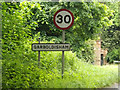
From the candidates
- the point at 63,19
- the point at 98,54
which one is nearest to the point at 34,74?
the point at 63,19

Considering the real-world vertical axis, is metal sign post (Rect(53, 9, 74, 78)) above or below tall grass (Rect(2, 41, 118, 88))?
above

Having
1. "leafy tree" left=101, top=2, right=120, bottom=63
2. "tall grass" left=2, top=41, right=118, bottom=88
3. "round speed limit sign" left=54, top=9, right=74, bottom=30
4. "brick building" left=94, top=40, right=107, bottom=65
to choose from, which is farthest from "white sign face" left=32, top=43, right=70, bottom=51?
"leafy tree" left=101, top=2, right=120, bottom=63

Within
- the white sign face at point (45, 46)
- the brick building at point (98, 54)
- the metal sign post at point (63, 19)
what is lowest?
the brick building at point (98, 54)

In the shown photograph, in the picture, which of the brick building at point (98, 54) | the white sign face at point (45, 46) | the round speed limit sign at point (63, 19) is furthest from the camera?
the brick building at point (98, 54)

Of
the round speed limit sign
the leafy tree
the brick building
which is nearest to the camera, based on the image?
the round speed limit sign

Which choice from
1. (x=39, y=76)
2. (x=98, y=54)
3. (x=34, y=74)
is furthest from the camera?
(x=98, y=54)

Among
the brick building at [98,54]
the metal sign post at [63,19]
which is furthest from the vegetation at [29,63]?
the brick building at [98,54]

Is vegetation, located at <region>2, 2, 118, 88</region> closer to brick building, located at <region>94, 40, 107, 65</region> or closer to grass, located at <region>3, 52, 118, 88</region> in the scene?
grass, located at <region>3, 52, 118, 88</region>

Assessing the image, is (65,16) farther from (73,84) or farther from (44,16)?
(44,16)

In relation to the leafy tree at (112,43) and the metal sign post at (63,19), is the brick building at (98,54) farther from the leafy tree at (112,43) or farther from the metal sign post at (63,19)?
the metal sign post at (63,19)

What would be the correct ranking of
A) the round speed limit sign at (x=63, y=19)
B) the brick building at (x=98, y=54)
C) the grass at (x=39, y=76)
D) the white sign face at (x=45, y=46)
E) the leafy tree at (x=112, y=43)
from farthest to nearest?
the leafy tree at (x=112, y=43) < the brick building at (x=98, y=54) < the round speed limit sign at (x=63, y=19) < the white sign face at (x=45, y=46) < the grass at (x=39, y=76)

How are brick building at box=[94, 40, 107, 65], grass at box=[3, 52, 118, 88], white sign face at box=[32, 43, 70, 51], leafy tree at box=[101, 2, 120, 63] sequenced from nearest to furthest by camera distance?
Result: 1. grass at box=[3, 52, 118, 88]
2. white sign face at box=[32, 43, 70, 51]
3. brick building at box=[94, 40, 107, 65]
4. leafy tree at box=[101, 2, 120, 63]

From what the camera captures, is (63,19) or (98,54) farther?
(98,54)

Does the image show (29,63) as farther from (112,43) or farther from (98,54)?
(112,43)
